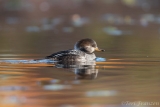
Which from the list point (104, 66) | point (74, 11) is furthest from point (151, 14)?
point (104, 66)

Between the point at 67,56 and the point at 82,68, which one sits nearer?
the point at 82,68

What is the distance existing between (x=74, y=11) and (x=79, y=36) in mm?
11983

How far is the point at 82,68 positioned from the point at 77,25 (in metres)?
14.9

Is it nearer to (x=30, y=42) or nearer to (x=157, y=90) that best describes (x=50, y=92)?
(x=157, y=90)

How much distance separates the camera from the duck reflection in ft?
36.3

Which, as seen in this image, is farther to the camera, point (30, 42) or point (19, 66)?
point (30, 42)

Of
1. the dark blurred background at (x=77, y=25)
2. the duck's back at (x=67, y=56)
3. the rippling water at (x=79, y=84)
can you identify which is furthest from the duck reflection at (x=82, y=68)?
the dark blurred background at (x=77, y=25)

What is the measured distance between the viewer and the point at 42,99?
28.4 ft

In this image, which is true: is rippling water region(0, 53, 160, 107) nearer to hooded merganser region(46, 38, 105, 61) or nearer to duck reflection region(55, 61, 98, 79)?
duck reflection region(55, 61, 98, 79)

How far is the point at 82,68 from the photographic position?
12281 mm

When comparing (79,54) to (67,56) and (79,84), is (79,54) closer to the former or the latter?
(67,56)

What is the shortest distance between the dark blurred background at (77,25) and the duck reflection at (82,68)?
2.13 metres

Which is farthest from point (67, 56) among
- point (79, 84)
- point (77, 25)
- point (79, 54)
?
point (77, 25)

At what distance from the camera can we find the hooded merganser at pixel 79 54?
44.7ft
